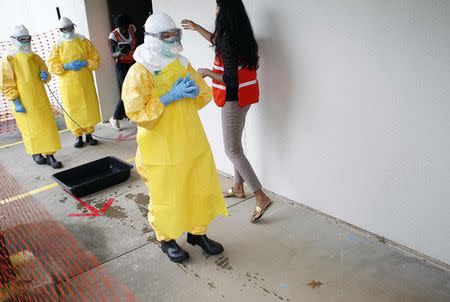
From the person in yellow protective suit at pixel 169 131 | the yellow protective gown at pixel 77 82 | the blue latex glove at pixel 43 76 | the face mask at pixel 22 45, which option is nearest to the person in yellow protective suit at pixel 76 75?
the yellow protective gown at pixel 77 82

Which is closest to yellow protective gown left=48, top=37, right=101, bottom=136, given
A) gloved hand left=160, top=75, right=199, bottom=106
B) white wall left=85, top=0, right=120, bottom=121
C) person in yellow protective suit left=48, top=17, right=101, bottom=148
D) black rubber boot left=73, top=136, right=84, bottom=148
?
person in yellow protective suit left=48, top=17, right=101, bottom=148

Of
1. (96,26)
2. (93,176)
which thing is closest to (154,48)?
(93,176)

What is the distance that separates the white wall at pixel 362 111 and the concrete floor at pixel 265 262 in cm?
19

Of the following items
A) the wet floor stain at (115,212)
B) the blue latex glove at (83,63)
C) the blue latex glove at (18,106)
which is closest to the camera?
→ the wet floor stain at (115,212)

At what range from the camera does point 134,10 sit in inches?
267

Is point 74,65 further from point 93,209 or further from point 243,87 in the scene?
point 243,87

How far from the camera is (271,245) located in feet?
9.68

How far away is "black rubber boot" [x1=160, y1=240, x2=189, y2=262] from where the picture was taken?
279 cm

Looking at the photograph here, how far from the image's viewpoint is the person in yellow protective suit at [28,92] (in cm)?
427

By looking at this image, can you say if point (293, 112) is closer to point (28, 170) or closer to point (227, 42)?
point (227, 42)

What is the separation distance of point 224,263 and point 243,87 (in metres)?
1.39

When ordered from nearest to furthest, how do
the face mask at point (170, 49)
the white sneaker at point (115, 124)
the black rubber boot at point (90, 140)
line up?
Answer: the face mask at point (170, 49), the black rubber boot at point (90, 140), the white sneaker at point (115, 124)

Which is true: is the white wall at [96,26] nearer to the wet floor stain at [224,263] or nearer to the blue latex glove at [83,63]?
the blue latex glove at [83,63]

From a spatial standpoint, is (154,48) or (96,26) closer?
(154,48)
